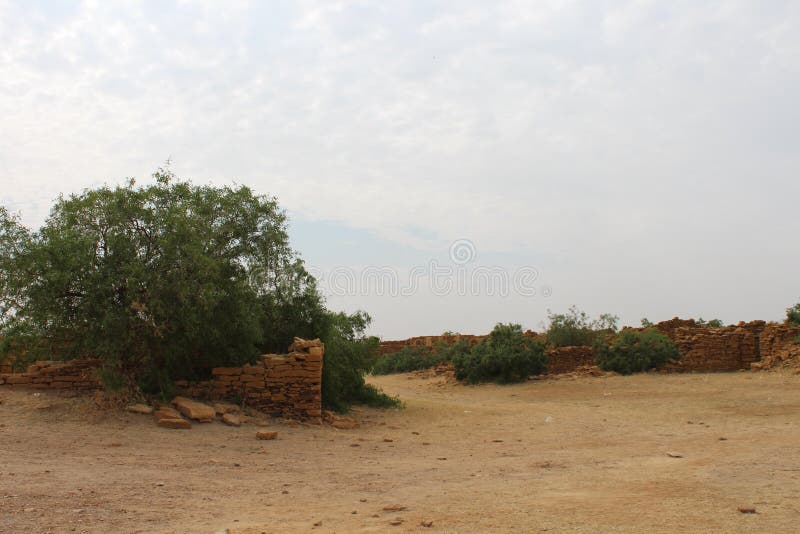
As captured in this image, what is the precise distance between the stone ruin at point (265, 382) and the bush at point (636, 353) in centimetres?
1486

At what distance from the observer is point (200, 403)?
452 inches

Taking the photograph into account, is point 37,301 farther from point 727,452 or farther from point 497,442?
point 727,452

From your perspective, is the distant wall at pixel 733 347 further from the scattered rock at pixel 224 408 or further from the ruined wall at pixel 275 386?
the scattered rock at pixel 224 408

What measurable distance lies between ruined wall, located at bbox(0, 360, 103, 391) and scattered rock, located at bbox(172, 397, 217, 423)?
172 centimetres

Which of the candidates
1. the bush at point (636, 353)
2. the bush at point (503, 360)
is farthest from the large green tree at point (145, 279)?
the bush at point (636, 353)

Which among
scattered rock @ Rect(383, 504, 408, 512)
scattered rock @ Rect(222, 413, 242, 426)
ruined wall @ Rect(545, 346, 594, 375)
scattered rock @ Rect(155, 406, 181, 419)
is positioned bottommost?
scattered rock @ Rect(383, 504, 408, 512)

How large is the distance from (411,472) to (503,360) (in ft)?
50.3

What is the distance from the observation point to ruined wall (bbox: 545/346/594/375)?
1009 inches

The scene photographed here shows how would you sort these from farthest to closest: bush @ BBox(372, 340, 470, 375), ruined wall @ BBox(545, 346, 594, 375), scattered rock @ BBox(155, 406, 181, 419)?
1. bush @ BBox(372, 340, 470, 375)
2. ruined wall @ BBox(545, 346, 594, 375)
3. scattered rock @ BBox(155, 406, 181, 419)

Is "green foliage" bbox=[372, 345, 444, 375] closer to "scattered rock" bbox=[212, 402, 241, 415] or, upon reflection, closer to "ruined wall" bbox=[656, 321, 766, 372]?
"ruined wall" bbox=[656, 321, 766, 372]

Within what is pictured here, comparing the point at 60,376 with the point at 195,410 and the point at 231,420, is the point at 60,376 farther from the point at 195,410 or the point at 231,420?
the point at 231,420

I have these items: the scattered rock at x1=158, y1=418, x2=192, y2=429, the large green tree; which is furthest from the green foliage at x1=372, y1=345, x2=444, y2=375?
the scattered rock at x1=158, y1=418, x2=192, y2=429

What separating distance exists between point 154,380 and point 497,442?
6515 millimetres

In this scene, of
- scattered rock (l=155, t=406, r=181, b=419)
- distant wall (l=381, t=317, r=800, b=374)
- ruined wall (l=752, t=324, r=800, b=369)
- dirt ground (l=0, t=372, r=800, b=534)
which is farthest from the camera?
distant wall (l=381, t=317, r=800, b=374)
